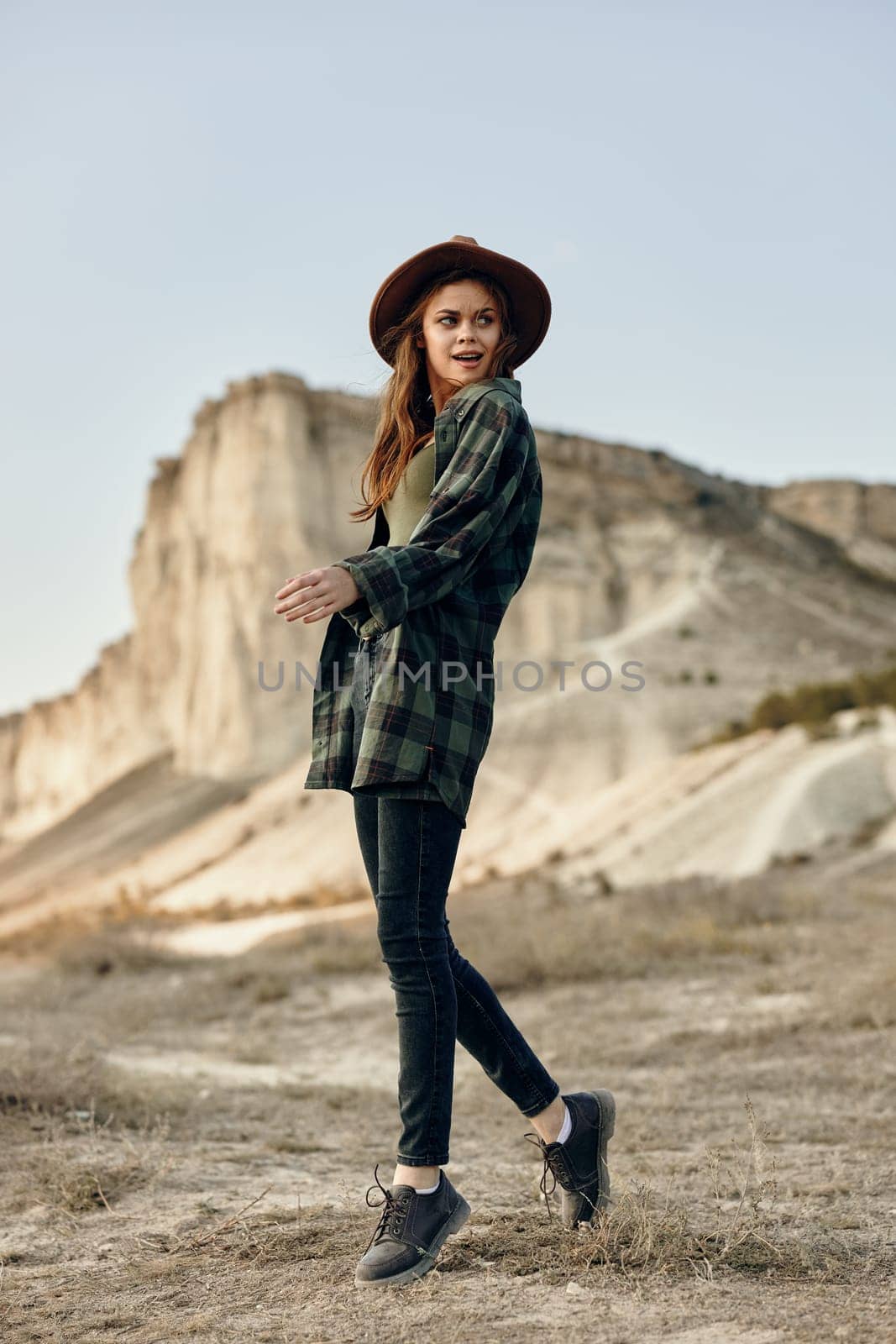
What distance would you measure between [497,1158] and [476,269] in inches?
104

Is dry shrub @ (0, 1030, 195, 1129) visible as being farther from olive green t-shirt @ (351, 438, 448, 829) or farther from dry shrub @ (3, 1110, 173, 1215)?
olive green t-shirt @ (351, 438, 448, 829)

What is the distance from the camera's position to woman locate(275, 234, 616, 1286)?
2.46 metres

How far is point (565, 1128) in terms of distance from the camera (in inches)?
107

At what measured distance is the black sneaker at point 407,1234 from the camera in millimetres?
2355

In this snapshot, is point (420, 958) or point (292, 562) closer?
point (420, 958)

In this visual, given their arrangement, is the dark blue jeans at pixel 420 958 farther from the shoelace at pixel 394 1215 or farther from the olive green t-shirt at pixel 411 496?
the olive green t-shirt at pixel 411 496

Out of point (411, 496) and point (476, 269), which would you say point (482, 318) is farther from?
point (411, 496)

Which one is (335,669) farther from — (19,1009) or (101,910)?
(101,910)

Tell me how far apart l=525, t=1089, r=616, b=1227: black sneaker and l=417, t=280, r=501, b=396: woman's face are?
169cm

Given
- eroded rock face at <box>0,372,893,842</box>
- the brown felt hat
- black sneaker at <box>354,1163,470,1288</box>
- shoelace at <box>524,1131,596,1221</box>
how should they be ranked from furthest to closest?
1. eroded rock face at <box>0,372,893,842</box>
2. the brown felt hat
3. shoelace at <box>524,1131,596,1221</box>
4. black sneaker at <box>354,1163,470,1288</box>

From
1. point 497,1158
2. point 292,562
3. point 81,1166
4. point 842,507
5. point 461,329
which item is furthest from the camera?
point 842,507

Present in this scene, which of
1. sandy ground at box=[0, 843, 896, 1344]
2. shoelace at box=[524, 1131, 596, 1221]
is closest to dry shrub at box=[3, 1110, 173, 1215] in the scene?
sandy ground at box=[0, 843, 896, 1344]

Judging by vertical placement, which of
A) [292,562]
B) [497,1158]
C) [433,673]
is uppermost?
[292,562]

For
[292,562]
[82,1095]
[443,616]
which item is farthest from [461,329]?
[292,562]
